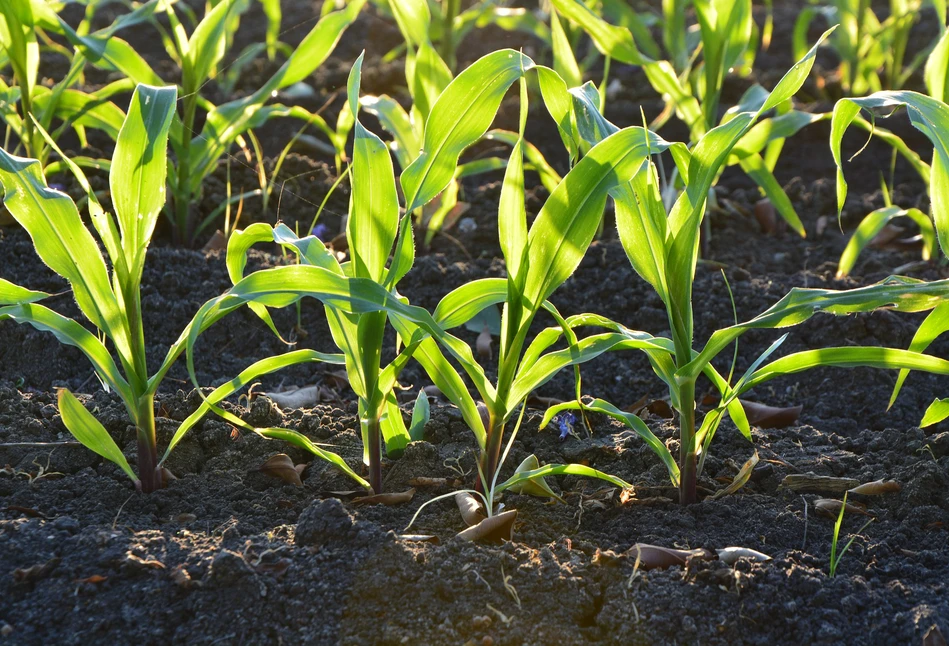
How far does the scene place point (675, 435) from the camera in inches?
78.3

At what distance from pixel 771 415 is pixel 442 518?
89cm

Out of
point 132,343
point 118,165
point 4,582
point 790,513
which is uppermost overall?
point 118,165

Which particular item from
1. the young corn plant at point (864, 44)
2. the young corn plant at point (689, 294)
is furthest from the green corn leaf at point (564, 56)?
the young corn plant at point (864, 44)

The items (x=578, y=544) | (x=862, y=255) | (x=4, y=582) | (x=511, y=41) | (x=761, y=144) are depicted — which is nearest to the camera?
(x=4, y=582)

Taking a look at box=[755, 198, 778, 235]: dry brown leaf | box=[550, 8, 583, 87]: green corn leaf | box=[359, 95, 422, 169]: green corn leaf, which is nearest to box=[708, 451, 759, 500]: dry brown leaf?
box=[550, 8, 583, 87]: green corn leaf

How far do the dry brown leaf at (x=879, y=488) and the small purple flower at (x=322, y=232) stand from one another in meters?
1.72

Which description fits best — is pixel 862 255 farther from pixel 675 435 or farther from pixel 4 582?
pixel 4 582

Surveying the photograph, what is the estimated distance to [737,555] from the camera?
156cm

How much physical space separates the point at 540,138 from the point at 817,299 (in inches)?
101

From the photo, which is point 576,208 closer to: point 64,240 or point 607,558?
point 607,558

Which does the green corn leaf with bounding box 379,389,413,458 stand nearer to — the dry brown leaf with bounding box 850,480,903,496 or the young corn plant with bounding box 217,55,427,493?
the young corn plant with bounding box 217,55,427,493

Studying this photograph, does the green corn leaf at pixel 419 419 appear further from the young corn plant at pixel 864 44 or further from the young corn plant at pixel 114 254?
the young corn plant at pixel 864 44

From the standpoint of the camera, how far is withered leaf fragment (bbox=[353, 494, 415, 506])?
5.68 ft

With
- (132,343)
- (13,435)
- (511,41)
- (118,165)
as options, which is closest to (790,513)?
(132,343)
